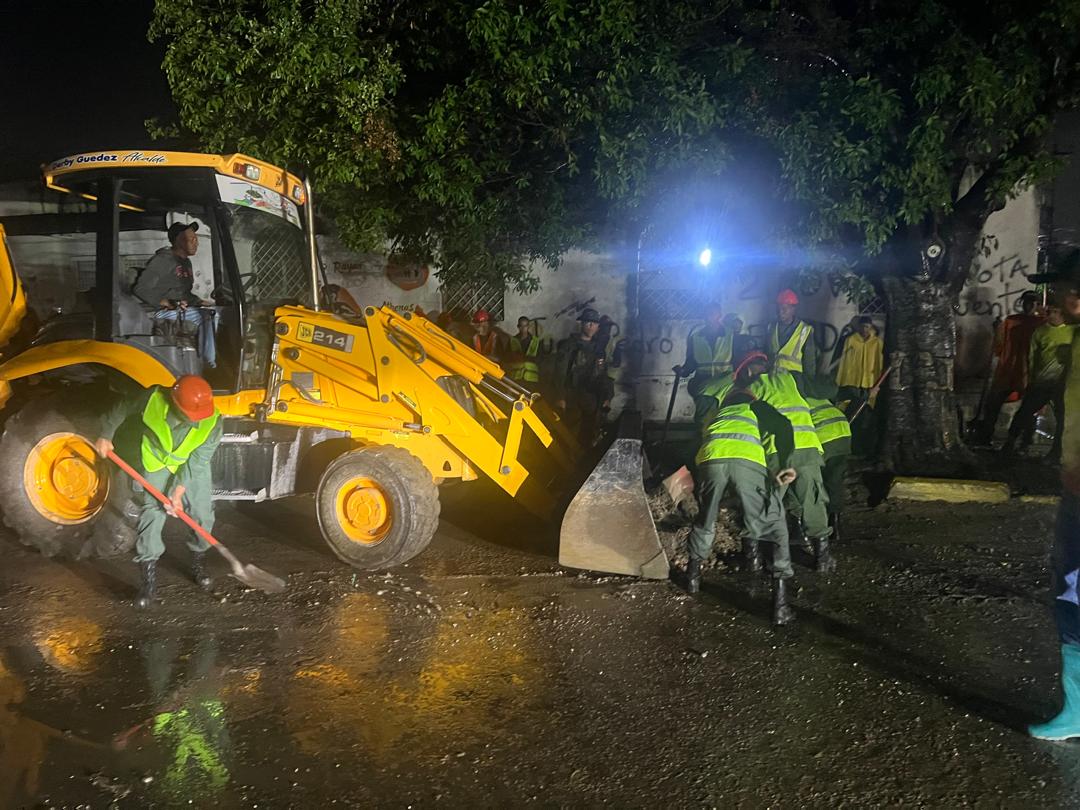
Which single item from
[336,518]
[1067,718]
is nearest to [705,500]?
[1067,718]

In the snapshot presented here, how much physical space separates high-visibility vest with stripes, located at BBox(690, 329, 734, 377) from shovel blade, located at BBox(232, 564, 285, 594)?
513cm

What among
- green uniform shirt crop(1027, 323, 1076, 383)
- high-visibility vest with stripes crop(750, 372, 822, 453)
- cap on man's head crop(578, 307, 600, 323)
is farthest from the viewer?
cap on man's head crop(578, 307, 600, 323)

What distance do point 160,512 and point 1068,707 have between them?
5089 mm

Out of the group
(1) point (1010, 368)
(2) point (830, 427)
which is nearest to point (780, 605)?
Answer: (2) point (830, 427)

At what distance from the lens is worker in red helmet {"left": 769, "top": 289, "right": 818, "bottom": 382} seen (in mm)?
6105

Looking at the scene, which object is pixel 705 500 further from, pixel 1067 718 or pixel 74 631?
pixel 74 631

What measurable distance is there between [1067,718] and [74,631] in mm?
5210

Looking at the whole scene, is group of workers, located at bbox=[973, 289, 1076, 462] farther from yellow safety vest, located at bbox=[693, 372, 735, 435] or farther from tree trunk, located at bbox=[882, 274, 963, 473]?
yellow safety vest, located at bbox=[693, 372, 735, 435]

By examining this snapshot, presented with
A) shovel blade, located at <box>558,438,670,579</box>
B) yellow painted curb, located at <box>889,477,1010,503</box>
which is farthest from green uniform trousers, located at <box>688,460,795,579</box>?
yellow painted curb, located at <box>889,477,1010,503</box>

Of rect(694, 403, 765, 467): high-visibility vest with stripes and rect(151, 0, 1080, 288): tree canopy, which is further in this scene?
rect(151, 0, 1080, 288): tree canopy

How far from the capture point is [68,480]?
612cm

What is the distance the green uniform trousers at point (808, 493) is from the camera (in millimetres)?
5363

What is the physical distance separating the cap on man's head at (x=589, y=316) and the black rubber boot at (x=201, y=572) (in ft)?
20.5

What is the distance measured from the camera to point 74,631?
477 cm
